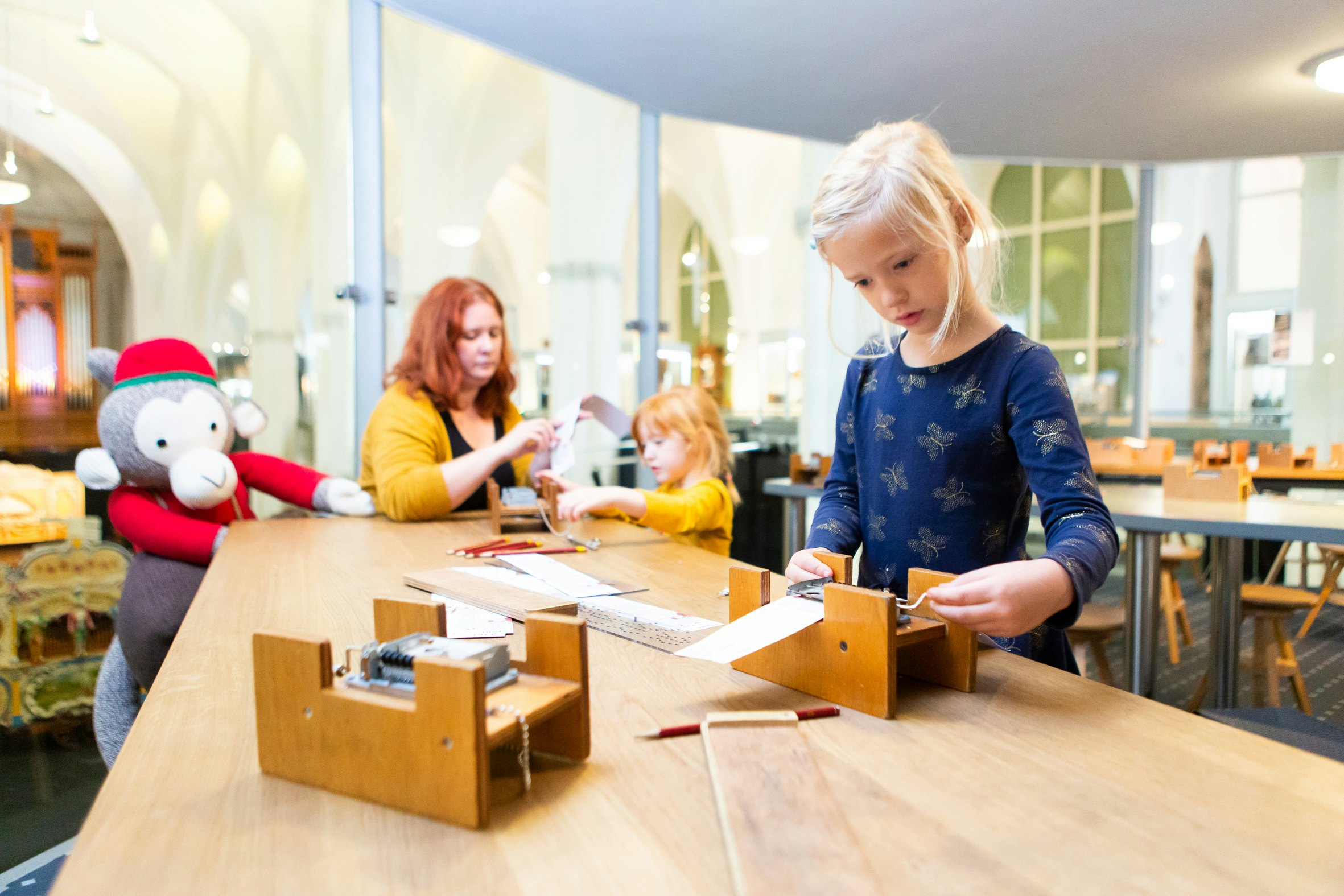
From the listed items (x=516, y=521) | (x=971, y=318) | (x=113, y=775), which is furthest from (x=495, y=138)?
(x=113, y=775)

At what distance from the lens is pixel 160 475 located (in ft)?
6.61

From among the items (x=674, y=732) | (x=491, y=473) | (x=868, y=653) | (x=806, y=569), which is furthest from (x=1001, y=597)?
(x=491, y=473)

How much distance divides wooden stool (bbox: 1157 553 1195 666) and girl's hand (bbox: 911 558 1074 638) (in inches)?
128

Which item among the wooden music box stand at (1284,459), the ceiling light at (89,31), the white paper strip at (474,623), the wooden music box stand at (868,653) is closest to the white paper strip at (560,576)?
the white paper strip at (474,623)

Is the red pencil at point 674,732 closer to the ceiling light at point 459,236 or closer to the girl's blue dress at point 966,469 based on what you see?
the girl's blue dress at point 966,469

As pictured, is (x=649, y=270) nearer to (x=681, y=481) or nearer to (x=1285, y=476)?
(x=681, y=481)

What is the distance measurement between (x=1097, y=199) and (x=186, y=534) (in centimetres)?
714

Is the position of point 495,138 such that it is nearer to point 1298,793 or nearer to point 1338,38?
point 1338,38

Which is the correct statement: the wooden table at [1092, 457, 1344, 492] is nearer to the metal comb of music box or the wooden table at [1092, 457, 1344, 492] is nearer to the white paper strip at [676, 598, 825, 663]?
the white paper strip at [676, 598, 825, 663]

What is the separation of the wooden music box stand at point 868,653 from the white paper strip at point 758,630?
0.07 feet

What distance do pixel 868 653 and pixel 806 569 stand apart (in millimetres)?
257

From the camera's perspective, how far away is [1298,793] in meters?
0.67

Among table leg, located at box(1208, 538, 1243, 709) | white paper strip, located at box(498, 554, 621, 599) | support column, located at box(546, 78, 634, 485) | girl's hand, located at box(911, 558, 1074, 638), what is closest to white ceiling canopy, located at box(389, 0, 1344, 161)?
support column, located at box(546, 78, 634, 485)

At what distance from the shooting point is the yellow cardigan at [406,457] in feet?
7.29
